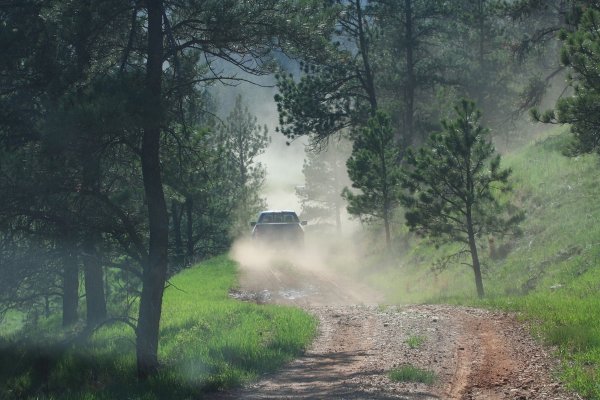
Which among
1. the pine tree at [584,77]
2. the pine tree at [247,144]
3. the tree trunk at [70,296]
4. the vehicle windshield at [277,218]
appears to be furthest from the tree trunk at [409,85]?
the pine tree at [584,77]

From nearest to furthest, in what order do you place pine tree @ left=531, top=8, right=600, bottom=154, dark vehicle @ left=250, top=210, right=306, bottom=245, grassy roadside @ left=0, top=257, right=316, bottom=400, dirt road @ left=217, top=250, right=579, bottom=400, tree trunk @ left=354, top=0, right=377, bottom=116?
dirt road @ left=217, top=250, right=579, bottom=400
grassy roadside @ left=0, top=257, right=316, bottom=400
pine tree @ left=531, top=8, right=600, bottom=154
tree trunk @ left=354, top=0, right=377, bottom=116
dark vehicle @ left=250, top=210, right=306, bottom=245

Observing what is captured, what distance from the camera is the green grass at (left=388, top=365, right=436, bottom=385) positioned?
9.50 metres

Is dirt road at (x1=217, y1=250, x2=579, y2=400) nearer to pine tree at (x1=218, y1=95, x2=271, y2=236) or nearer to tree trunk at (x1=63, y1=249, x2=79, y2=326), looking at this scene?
tree trunk at (x1=63, y1=249, x2=79, y2=326)

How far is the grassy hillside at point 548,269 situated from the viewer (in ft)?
35.3

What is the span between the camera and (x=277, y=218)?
3500cm

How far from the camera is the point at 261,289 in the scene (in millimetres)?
25438

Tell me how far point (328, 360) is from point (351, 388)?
2.15 meters

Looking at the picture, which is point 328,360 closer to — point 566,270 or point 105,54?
point 105,54

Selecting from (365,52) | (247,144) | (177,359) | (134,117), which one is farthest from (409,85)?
(134,117)

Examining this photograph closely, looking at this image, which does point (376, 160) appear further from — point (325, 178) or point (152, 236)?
point (325, 178)

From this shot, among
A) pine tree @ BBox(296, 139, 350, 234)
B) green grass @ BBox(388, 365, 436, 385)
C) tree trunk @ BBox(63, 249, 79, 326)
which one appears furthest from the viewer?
pine tree @ BBox(296, 139, 350, 234)

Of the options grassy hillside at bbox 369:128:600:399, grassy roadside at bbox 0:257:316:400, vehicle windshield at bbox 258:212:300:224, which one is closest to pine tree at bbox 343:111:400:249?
grassy hillside at bbox 369:128:600:399

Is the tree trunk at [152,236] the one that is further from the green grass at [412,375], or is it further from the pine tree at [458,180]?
the pine tree at [458,180]

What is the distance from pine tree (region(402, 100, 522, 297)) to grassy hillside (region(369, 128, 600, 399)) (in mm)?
1825
